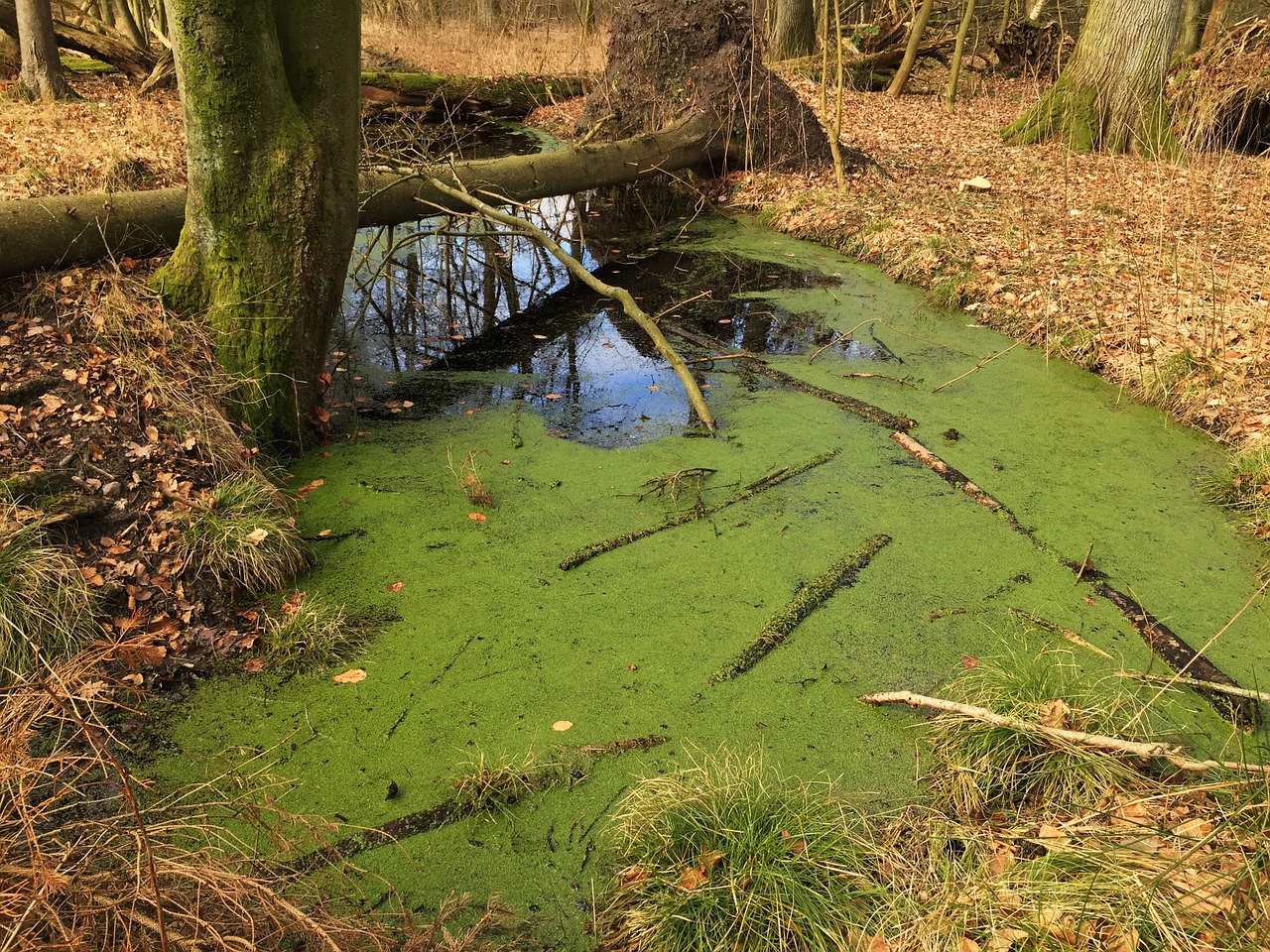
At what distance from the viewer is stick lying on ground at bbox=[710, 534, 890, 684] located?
2967 millimetres

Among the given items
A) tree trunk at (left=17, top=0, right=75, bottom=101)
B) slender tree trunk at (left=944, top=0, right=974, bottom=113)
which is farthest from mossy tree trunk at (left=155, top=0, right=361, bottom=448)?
slender tree trunk at (left=944, top=0, right=974, bottom=113)

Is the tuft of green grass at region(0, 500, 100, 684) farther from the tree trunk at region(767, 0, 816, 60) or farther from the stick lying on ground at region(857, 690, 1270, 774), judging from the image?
the tree trunk at region(767, 0, 816, 60)

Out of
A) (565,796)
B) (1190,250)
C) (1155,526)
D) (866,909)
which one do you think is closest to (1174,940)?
(866,909)

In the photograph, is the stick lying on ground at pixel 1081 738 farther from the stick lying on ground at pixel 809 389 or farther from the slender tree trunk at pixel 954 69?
the slender tree trunk at pixel 954 69

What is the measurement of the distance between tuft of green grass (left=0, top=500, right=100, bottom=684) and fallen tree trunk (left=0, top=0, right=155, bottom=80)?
10310mm

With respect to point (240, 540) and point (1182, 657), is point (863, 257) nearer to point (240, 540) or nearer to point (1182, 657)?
point (1182, 657)

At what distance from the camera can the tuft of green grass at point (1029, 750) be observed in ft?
7.66

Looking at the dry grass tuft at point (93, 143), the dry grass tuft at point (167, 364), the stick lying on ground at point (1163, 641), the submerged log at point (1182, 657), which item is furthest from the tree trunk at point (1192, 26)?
the dry grass tuft at point (167, 364)

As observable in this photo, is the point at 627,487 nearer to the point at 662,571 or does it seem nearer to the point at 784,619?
the point at 662,571

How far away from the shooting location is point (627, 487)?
404cm

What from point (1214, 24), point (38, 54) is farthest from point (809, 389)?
point (1214, 24)

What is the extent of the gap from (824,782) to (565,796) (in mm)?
769

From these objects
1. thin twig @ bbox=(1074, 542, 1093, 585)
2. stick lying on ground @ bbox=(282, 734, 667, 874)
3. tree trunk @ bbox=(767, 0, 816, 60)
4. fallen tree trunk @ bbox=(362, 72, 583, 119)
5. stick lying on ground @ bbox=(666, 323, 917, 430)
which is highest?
tree trunk @ bbox=(767, 0, 816, 60)

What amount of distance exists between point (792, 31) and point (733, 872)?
15797 mm
